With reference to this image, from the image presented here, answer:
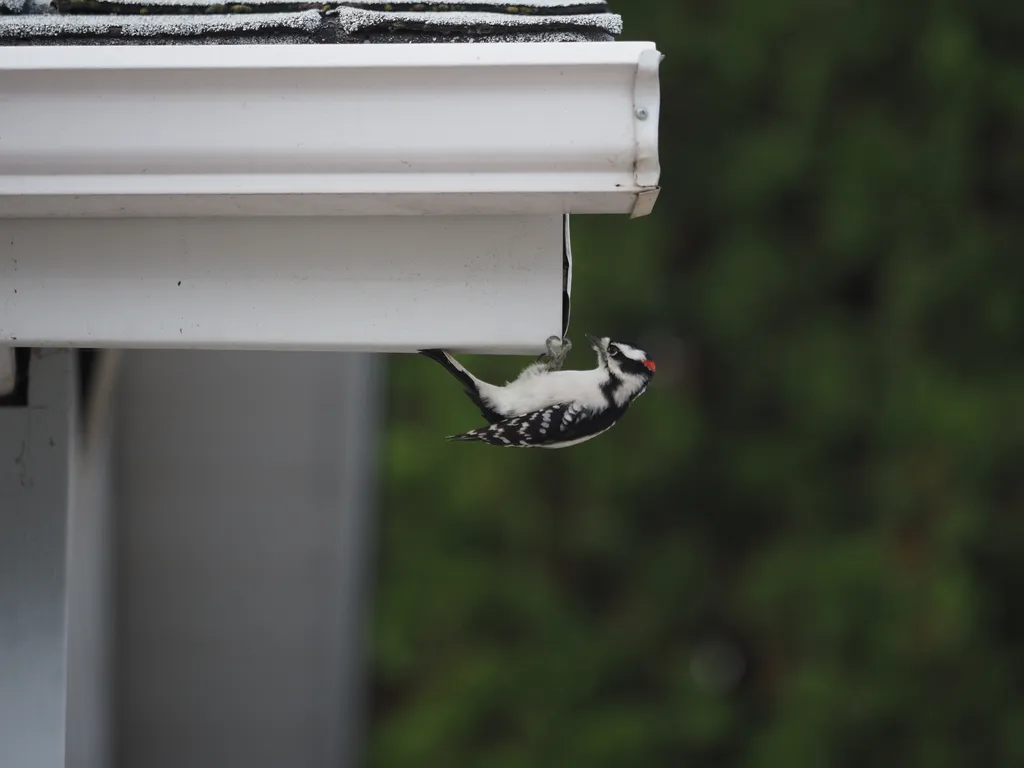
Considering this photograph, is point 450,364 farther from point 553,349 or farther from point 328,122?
point 328,122

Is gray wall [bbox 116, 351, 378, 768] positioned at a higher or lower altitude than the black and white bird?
lower

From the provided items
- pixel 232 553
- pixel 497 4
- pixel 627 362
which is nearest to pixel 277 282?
pixel 497 4

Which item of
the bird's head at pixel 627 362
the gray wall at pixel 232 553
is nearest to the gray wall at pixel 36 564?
the bird's head at pixel 627 362

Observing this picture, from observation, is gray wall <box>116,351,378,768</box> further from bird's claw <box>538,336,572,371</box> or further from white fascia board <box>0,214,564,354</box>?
white fascia board <box>0,214,564,354</box>

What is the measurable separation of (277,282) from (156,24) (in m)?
0.41

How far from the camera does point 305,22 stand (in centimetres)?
161

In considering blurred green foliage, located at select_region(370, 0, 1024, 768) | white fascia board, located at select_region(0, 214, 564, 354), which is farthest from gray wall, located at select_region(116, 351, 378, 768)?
white fascia board, located at select_region(0, 214, 564, 354)

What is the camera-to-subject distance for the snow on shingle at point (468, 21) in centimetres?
160

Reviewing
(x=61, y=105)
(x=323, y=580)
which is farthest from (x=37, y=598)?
(x=323, y=580)

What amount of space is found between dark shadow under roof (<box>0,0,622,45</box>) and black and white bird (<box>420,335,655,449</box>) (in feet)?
2.29

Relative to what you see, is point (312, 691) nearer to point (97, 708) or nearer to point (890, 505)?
point (97, 708)

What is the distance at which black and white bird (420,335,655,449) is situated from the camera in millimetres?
2150

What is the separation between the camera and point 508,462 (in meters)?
5.81

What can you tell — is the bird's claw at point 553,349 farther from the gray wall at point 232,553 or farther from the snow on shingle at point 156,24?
the gray wall at point 232,553
